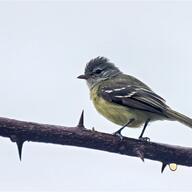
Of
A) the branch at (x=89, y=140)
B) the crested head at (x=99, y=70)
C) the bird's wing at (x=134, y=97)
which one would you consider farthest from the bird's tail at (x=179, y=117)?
the crested head at (x=99, y=70)

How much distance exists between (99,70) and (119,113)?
2999 mm

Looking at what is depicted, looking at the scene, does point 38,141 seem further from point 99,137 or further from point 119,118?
point 119,118

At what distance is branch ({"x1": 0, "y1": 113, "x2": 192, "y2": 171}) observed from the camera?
9.53 feet

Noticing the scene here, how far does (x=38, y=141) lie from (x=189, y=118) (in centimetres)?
345

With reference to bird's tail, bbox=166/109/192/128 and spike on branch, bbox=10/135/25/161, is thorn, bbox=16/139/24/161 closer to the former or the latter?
spike on branch, bbox=10/135/25/161

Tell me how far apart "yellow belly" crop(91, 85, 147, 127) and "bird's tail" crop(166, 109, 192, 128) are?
63cm

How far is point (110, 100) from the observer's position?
7891 mm

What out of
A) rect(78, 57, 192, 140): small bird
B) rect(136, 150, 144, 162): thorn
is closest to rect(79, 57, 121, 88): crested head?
rect(78, 57, 192, 140): small bird

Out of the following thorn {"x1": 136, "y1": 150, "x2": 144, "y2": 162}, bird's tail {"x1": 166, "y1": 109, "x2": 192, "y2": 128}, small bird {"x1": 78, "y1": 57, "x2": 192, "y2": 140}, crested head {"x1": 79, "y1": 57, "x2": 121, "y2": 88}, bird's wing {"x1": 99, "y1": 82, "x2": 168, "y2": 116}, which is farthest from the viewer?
crested head {"x1": 79, "y1": 57, "x2": 121, "y2": 88}

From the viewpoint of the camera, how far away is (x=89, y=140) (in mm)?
3066

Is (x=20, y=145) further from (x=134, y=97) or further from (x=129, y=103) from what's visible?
(x=134, y=97)

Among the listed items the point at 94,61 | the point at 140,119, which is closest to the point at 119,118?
the point at 140,119

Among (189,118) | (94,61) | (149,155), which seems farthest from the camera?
(94,61)

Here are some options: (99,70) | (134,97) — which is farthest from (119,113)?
(99,70)
